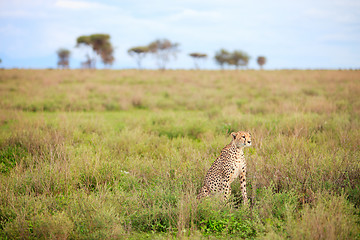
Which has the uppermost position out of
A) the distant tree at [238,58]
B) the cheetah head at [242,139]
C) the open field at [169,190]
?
the distant tree at [238,58]

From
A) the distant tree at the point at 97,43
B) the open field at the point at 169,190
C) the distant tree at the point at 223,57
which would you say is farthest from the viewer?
the distant tree at the point at 223,57

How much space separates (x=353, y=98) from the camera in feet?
40.8

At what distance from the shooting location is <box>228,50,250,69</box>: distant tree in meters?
52.6

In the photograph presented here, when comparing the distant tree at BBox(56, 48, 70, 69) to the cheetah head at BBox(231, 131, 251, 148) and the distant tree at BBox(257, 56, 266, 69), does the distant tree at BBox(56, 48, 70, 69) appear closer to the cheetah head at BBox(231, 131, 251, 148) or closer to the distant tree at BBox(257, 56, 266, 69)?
the distant tree at BBox(257, 56, 266, 69)

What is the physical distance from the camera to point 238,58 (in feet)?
174

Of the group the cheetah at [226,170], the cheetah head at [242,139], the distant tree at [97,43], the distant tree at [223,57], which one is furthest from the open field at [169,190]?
the distant tree at [223,57]

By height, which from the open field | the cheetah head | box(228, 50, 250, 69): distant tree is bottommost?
the open field

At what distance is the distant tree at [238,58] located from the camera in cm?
5259

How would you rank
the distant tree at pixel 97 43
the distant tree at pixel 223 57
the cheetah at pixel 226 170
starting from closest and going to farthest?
the cheetah at pixel 226 170
the distant tree at pixel 97 43
the distant tree at pixel 223 57

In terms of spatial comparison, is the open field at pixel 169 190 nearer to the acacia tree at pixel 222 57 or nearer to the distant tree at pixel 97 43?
the distant tree at pixel 97 43

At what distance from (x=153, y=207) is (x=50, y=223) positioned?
1197 millimetres

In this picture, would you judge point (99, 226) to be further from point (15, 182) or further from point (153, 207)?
point (15, 182)

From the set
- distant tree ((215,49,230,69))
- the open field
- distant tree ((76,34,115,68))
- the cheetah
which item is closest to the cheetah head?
the cheetah

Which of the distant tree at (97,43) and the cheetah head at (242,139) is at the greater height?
the distant tree at (97,43)
